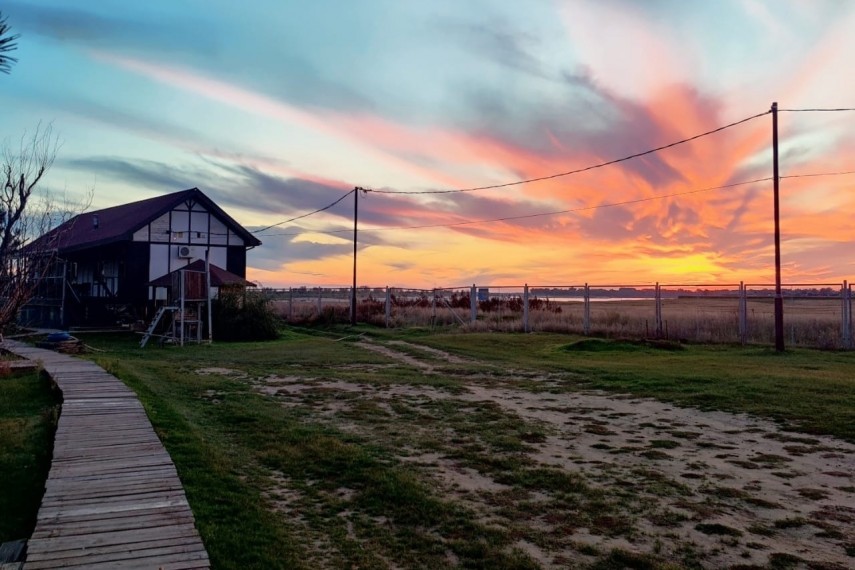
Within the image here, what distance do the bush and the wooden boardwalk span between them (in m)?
15.9

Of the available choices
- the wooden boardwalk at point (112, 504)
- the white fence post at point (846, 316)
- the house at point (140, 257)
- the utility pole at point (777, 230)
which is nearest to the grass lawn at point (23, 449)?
the wooden boardwalk at point (112, 504)

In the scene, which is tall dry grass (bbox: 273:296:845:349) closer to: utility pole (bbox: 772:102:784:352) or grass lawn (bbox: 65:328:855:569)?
utility pole (bbox: 772:102:784:352)

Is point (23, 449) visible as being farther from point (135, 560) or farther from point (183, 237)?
point (183, 237)

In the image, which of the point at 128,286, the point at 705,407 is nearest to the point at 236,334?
the point at 128,286

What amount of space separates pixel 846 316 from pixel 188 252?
79.8 ft

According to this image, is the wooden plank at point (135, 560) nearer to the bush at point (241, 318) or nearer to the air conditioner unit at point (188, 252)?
the bush at point (241, 318)

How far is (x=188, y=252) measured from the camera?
28266 millimetres

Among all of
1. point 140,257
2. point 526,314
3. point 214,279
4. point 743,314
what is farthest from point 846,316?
point 140,257

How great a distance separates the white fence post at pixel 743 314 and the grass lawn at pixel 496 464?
620 cm

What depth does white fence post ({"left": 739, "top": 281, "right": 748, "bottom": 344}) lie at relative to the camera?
63.6 ft

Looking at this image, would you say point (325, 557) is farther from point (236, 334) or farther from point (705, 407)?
point (236, 334)

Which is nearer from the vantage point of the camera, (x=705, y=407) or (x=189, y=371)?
(x=705, y=407)

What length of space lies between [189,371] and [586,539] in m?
11.3

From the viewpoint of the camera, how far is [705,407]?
941cm
